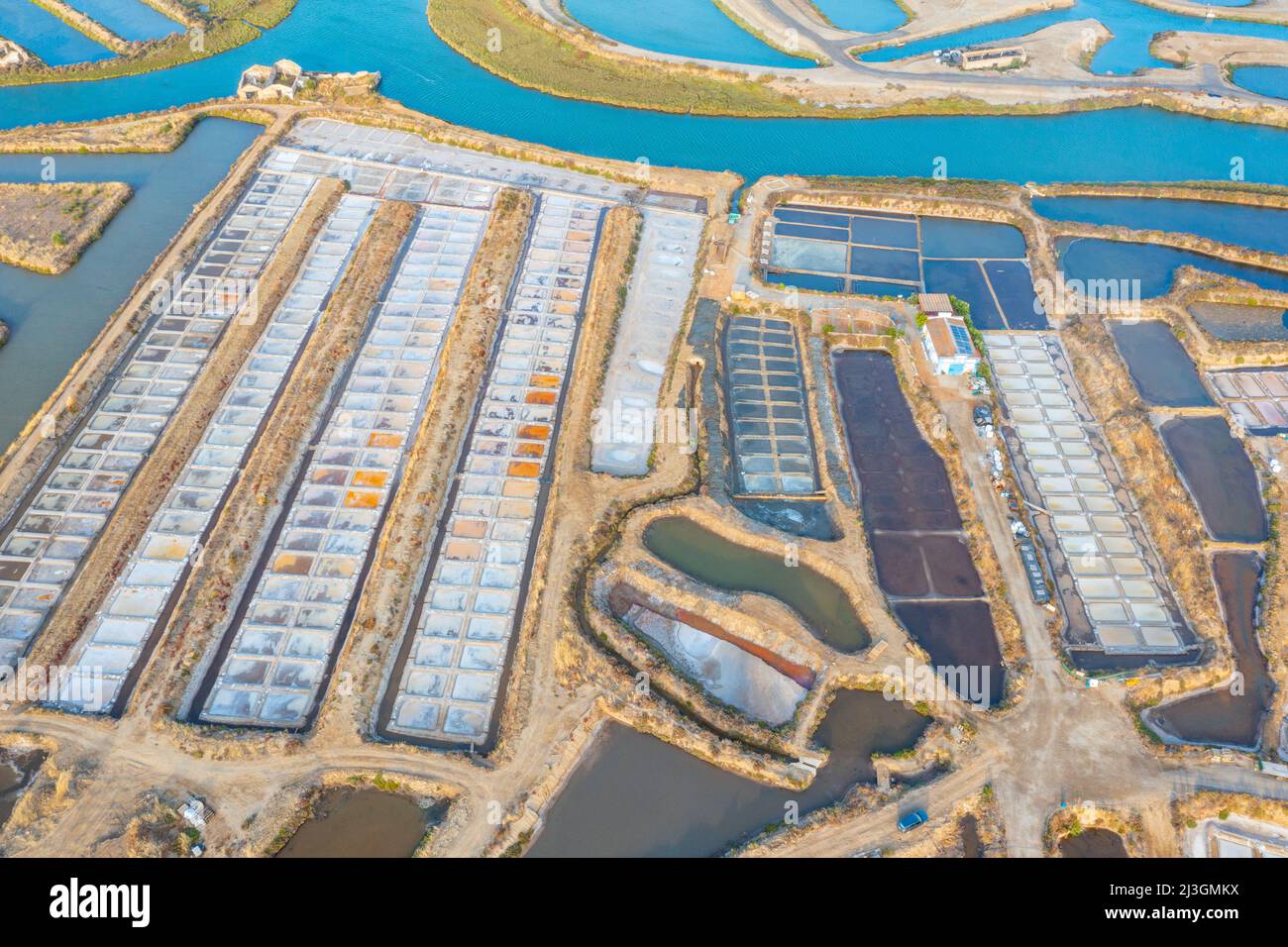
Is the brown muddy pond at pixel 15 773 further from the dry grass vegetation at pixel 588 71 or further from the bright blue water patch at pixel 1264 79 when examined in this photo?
the bright blue water patch at pixel 1264 79

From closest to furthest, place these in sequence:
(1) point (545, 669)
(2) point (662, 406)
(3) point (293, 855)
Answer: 1. (3) point (293, 855)
2. (1) point (545, 669)
3. (2) point (662, 406)

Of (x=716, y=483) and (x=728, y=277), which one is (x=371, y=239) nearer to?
(x=728, y=277)

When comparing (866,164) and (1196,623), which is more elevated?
(866,164)

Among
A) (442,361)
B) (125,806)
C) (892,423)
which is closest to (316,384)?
(442,361)

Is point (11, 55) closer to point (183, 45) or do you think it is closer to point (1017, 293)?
point (183, 45)

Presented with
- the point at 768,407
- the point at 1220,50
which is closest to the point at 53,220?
the point at 768,407

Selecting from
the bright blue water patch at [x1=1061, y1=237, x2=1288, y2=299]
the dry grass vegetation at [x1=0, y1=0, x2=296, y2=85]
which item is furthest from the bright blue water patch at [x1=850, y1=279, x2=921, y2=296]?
the dry grass vegetation at [x1=0, y1=0, x2=296, y2=85]
